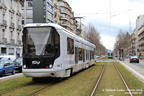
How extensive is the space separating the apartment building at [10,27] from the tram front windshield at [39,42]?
2604 centimetres

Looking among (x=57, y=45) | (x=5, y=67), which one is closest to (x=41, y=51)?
(x=57, y=45)

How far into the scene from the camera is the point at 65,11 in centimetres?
8300

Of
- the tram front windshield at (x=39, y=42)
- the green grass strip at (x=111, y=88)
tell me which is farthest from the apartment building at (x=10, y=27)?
the green grass strip at (x=111, y=88)

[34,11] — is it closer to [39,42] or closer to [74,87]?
[39,42]

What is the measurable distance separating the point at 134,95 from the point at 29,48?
5913 millimetres

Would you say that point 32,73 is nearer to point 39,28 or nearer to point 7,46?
point 39,28

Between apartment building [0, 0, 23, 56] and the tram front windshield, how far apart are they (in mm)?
26036

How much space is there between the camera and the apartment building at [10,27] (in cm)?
→ 3584

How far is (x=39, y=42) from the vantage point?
34.7ft

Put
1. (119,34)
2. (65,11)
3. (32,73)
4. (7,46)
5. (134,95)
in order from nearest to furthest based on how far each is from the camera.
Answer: (134,95), (32,73), (7,46), (65,11), (119,34)

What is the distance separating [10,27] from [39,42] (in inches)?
1195

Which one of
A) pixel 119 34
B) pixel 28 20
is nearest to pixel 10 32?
pixel 28 20

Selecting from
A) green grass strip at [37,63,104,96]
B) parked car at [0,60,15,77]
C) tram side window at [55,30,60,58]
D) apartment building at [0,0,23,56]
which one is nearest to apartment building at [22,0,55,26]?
apartment building at [0,0,23,56]

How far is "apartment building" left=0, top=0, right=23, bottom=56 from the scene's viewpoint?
1411 inches
